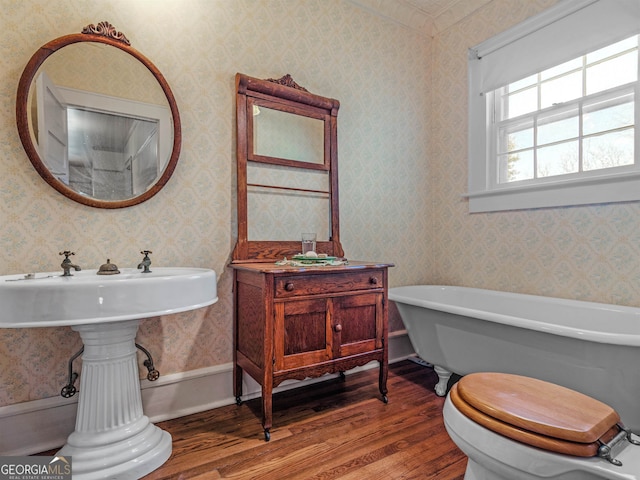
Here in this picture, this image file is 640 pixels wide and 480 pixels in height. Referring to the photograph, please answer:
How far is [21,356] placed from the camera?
150 cm

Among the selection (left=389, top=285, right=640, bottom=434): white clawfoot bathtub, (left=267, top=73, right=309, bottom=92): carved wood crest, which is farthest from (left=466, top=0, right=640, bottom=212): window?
(left=267, top=73, right=309, bottom=92): carved wood crest

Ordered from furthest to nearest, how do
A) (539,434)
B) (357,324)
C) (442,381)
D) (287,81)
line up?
(287,81), (442,381), (357,324), (539,434)

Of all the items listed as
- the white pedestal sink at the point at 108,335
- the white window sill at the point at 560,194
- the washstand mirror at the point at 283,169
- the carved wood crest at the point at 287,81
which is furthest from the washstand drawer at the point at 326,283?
the carved wood crest at the point at 287,81

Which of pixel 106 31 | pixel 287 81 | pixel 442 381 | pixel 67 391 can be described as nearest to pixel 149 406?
pixel 67 391

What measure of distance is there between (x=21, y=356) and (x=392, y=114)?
2702 millimetres

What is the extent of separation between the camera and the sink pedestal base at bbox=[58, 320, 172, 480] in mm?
1310

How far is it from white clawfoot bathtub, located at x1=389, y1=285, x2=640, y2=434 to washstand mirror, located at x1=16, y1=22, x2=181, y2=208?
1659 mm

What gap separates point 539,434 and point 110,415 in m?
1.52

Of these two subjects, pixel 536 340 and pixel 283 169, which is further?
pixel 283 169

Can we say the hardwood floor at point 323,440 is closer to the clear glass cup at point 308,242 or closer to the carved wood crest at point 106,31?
the clear glass cup at point 308,242

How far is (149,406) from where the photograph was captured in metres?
1.74

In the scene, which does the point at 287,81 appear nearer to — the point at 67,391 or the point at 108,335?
the point at 108,335

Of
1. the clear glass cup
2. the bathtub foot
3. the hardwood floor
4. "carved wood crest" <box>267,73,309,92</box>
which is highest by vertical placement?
"carved wood crest" <box>267,73,309,92</box>

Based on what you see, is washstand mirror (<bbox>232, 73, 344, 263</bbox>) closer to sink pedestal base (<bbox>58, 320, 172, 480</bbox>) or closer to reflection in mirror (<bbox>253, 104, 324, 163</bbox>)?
reflection in mirror (<bbox>253, 104, 324, 163</bbox>)
